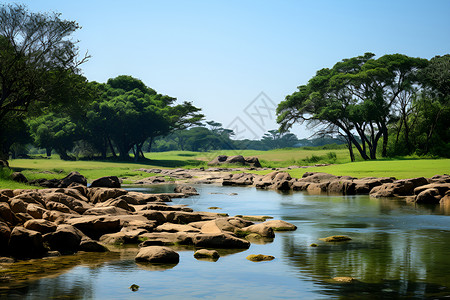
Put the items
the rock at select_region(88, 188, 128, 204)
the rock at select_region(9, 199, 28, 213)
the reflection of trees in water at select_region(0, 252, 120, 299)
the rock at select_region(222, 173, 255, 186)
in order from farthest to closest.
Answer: the rock at select_region(222, 173, 255, 186)
the rock at select_region(88, 188, 128, 204)
the rock at select_region(9, 199, 28, 213)
the reflection of trees in water at select_region(0, 252, 120, 299)

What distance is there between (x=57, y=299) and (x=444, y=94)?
5936 centimetres

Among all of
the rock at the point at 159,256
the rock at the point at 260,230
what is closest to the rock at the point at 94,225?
the rock at the point at 159,256

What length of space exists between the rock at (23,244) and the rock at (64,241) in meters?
0.69

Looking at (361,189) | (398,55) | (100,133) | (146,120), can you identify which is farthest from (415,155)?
(100,133)

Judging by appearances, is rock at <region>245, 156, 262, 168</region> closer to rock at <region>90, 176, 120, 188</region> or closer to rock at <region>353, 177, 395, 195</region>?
rock at <region>353, 177, 395, 195</region>

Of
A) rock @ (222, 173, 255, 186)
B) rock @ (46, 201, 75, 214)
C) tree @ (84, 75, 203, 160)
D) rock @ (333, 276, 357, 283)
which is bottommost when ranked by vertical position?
rock @ (222, 173, 255, 186)

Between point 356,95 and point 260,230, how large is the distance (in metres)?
49.1

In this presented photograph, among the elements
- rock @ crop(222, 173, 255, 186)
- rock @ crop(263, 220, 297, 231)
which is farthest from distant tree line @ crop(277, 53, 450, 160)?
rock @ crop(263, 220, 297, 231)

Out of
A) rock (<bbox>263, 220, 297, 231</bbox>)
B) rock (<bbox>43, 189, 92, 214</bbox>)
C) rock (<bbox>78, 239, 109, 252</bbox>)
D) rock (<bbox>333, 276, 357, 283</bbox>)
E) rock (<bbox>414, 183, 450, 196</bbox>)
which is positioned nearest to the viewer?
rock (<bbox>333, 276, 357, 283</bbox>)

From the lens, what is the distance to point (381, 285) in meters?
9.66

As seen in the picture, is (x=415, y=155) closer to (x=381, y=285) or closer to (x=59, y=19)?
(x=59, y=19)

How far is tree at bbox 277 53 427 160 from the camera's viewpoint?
5816cm

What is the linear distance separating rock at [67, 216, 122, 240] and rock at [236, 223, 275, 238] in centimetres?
431

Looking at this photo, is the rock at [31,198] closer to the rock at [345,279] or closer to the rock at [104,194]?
the rock at [104,194]
